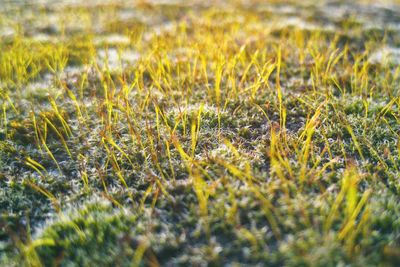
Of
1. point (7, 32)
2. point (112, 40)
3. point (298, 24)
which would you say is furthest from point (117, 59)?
point (298, 24)

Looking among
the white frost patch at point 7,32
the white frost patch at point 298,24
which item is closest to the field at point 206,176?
the white frost patch at point 7,32

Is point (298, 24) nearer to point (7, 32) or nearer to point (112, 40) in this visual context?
point (112, 40)

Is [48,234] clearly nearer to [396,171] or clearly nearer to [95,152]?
[95,152]

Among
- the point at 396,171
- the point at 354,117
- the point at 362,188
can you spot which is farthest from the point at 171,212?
the point at 354,117

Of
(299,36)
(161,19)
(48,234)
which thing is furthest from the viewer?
(161,19)

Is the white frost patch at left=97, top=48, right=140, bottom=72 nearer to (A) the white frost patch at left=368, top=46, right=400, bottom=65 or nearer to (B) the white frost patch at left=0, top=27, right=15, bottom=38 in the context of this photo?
(B) the white frost patch at left=0, top=27, right=15, bottom=38

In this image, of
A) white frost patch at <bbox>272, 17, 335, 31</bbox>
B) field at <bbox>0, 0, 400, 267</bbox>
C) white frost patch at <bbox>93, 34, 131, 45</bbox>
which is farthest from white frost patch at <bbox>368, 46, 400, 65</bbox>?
white frost patch at <bbox>93, 34, 131, 45</bbox>
